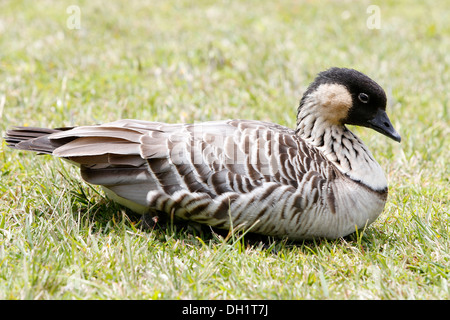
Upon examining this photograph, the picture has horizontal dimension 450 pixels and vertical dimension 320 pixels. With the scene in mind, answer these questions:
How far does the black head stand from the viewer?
3.98 metres

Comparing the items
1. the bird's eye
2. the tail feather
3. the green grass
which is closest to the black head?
the bird's eye

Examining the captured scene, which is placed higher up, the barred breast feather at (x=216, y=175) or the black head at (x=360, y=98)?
the black head at (x=360, y=98)

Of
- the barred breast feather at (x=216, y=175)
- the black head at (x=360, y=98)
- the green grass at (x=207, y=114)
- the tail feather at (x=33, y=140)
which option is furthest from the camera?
the black head at (x=360, y=98)

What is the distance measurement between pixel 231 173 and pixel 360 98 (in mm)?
1073

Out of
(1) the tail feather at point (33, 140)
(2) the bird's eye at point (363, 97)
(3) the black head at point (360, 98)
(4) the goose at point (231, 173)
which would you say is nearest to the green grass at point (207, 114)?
(4) the goose at point (231, 173)

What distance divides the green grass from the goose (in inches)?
7.0

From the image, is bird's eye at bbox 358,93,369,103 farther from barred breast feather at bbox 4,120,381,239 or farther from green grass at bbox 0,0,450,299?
green grass at bbox 0,0,450,299

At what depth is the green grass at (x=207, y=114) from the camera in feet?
10.7

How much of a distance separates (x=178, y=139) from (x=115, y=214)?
0.76 m

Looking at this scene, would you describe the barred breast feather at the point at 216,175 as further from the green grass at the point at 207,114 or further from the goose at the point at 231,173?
the green grass at the point at 207,114

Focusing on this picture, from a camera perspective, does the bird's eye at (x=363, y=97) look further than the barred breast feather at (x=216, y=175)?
Yes

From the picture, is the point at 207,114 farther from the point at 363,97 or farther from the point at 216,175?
the point at 216,175

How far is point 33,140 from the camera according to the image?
152 inches

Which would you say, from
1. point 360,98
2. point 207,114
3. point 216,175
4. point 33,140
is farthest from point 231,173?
point 207,114
